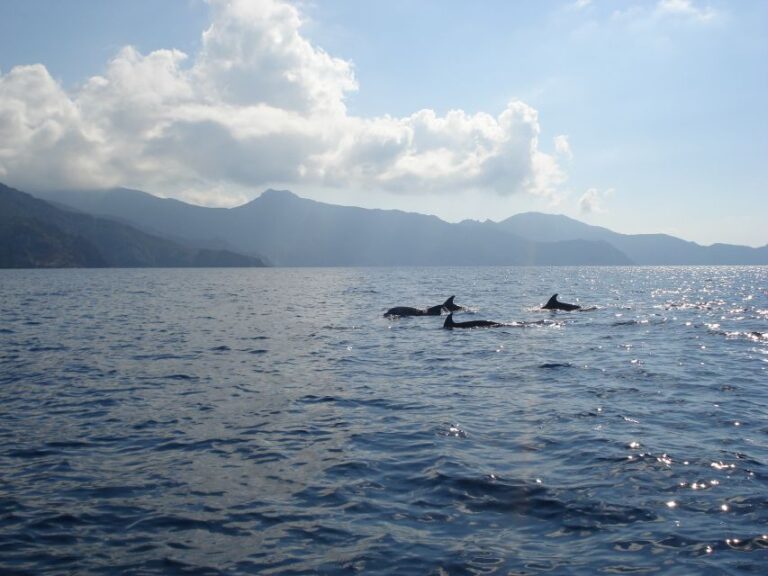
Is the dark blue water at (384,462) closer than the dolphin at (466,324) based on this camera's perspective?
Yes

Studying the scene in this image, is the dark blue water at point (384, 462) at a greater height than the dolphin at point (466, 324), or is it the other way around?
the dolphin at point (466, 324)

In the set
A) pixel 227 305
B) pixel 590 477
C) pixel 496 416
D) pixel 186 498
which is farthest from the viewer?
pixel 227 305

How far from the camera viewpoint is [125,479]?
12.5 metres

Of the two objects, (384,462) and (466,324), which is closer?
(384,462)

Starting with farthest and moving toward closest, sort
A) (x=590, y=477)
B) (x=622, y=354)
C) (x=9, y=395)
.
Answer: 1. (x=622, y=354)
2. (x=9, y=395)
3. (x=590, y=477)

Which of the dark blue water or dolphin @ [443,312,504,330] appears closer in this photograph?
the dark blue water

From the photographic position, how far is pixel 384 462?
44.3 ft

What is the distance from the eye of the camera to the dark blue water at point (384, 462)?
9.33 metres

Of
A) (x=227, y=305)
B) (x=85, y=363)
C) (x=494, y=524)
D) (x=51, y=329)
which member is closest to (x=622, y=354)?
(x=494, y=524)

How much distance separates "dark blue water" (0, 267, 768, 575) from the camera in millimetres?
9328

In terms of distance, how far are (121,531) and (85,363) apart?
18.7 metres

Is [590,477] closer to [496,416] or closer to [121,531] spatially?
[496,416]

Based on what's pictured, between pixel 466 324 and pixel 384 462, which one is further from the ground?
pixel 466 324

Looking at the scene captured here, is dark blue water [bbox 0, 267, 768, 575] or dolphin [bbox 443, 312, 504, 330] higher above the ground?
dolphin [bbox 443, 312, 504, 330]
